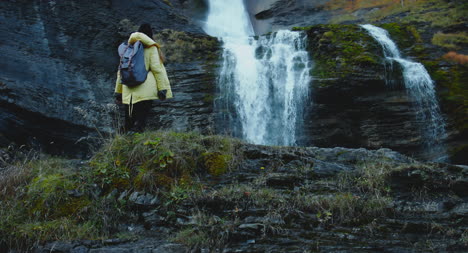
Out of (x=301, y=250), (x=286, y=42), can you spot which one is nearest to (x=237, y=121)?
(x=286, y=42)

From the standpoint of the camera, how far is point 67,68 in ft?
33.7

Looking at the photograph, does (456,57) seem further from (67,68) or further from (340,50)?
(67,68)

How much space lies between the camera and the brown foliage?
10.6 metres

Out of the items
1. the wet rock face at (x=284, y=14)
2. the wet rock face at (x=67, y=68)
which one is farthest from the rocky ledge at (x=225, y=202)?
the wet rock face at (x=284, y=14)

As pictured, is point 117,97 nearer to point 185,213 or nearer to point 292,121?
point 185,213

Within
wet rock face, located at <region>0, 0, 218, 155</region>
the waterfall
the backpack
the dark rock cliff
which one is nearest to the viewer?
the backpack

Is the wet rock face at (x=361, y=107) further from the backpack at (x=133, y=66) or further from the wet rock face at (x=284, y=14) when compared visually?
the wet rock face at (x=284, y=14)

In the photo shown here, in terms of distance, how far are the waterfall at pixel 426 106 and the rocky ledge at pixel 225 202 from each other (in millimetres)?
4583

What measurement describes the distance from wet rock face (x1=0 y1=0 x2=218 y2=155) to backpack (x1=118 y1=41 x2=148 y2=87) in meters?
3.01

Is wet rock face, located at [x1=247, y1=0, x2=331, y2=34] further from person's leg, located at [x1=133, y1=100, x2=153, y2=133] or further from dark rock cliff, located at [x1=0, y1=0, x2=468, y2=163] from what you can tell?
person's leg, located at [x1=133, y1=100, x2=153, y2=133]

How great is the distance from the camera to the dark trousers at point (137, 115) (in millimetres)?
5484

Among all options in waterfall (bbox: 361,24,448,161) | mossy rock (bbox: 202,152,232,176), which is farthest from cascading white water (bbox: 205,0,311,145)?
mossy rock (bbox: 202,152,232,176)

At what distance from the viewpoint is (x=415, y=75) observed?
33.0 feet

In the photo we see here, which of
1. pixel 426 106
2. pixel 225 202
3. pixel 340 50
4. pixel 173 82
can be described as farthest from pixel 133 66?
pixel 426 106
